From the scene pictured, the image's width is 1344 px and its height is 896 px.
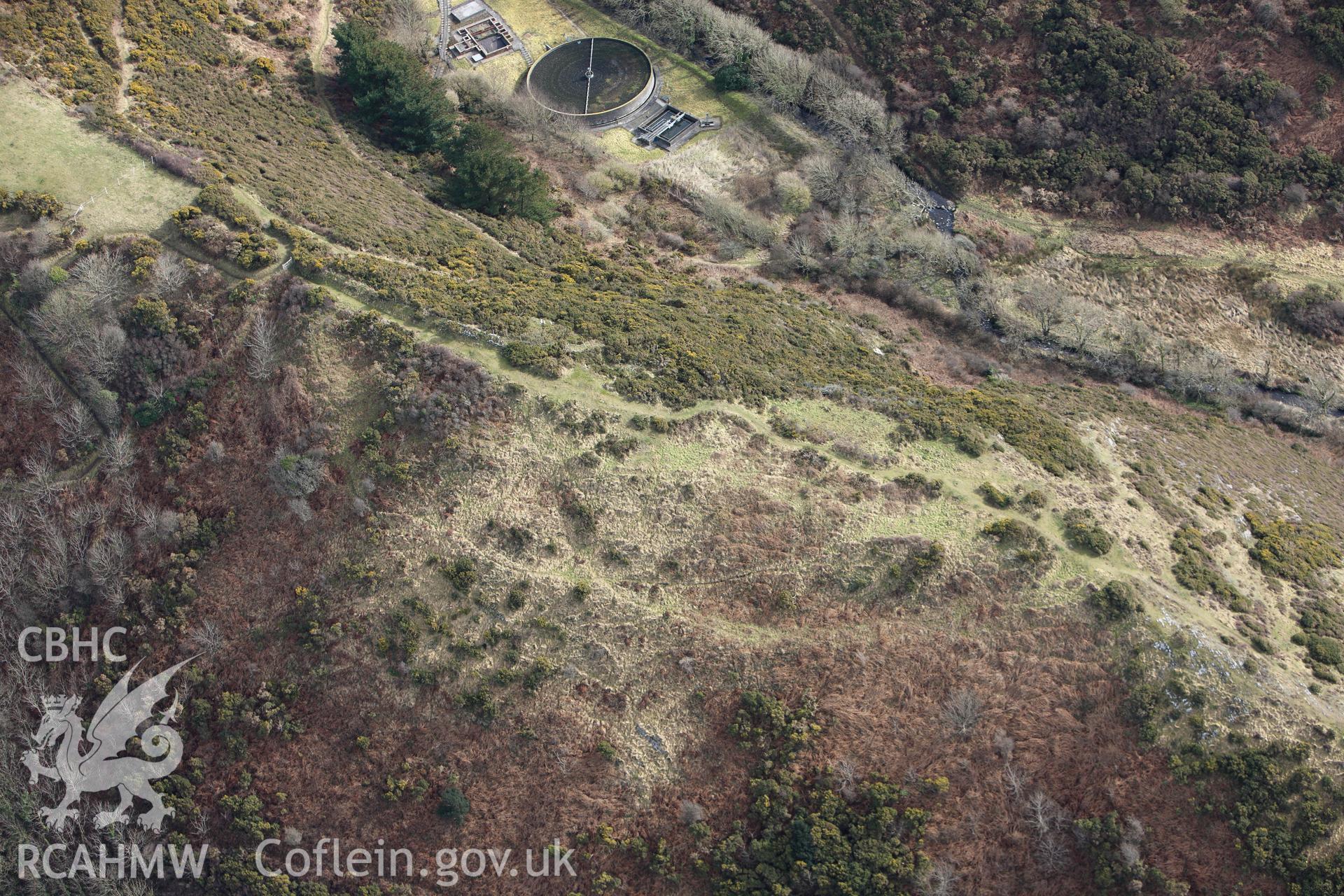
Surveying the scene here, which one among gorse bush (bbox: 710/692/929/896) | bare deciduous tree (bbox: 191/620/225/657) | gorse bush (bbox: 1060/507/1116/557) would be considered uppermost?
gorse bush (bbox: 1060/507/1116/557)

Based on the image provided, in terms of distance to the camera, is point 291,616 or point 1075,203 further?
point 1075,203

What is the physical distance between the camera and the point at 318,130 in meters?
70.4

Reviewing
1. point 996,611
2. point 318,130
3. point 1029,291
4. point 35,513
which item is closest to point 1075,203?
point 1029,291

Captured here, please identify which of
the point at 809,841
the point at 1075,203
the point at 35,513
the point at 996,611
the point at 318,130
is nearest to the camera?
the point at 809,841

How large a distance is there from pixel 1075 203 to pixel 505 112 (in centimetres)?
5077

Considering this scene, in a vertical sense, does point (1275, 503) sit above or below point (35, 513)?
above

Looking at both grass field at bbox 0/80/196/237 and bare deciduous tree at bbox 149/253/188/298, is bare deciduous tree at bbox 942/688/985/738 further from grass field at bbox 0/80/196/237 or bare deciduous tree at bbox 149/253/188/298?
grass field at bbox 0/80/196/237

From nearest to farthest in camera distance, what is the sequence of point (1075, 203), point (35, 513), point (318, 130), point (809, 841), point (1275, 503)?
point (809, 841), point (35, 513), point (1275, 503), point (318, 130), point (1075, 203)

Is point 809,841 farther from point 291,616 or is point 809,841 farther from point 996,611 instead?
point 291,616

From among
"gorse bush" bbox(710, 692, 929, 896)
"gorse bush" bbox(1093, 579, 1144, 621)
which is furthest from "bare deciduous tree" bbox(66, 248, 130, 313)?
"gorse bush" bbox(1093, 579, 1144, 621)

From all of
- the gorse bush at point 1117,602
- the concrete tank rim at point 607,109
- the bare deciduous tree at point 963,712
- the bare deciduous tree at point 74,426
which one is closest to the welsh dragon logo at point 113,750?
the bare deciduous tree at point 74,426

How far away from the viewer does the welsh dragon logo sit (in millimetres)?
45969

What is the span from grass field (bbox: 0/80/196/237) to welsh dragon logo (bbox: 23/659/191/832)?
1079 inches

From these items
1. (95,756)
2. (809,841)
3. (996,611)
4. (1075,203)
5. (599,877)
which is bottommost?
(95,756)
